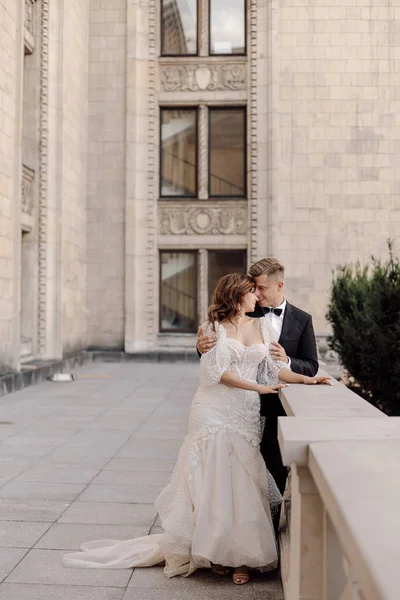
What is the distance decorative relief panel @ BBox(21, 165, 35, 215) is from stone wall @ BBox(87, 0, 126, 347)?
4144 millimetres

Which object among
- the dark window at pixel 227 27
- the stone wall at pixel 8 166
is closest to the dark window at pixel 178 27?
the dark window at pixel 227 27

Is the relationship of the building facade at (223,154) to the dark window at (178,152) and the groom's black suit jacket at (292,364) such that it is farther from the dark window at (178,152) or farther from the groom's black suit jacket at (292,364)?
the groom's black suit jacket at (292,364)

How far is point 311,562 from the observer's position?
2.60 meters

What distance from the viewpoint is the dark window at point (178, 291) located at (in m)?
21.2

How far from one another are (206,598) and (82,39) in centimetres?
1923

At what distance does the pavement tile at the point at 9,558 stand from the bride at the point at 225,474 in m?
0.35

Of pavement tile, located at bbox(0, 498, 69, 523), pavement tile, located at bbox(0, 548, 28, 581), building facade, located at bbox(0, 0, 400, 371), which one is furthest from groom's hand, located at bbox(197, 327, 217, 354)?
building facade, located at bbox(0, 0, 400, 371)

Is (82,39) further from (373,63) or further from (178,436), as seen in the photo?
(178,436)

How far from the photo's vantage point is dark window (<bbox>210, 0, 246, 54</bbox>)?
21156 mm

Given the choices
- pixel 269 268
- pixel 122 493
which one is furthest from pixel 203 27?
pixel 269 268

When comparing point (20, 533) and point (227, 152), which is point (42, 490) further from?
point (227, 152)

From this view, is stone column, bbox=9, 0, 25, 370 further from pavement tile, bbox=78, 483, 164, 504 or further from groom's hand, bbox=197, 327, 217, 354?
groom's hand, bbox=197, 327, 217, 354

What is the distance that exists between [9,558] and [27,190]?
43.3 ft

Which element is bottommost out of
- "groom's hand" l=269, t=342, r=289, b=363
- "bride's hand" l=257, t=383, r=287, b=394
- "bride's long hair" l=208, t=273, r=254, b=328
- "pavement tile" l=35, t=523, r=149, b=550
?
"pavement tile" l=35, t=523, r=149, b=550
